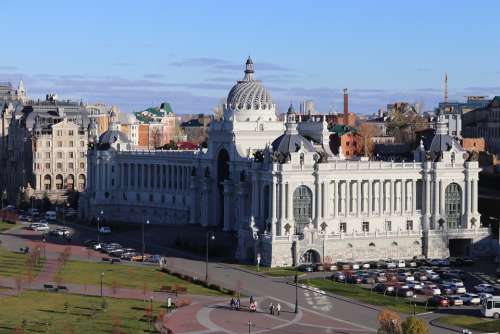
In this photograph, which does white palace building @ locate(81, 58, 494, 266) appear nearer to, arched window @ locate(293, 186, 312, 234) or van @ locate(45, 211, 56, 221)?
arched window @ locate(293, 186, 312, 234)

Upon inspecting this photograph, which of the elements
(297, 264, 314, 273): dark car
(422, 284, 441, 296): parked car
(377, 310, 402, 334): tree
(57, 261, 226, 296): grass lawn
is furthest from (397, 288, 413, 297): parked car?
(377, 310, 402, 334): tree

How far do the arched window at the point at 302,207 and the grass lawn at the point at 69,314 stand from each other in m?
32.8

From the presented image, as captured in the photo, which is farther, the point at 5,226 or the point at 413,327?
the point at 5,226

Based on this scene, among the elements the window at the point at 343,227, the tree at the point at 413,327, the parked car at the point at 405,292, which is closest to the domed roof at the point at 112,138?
the window at the point at 343,227

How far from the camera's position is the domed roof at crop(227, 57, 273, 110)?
157 m

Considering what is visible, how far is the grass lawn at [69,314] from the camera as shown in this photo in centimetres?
9275

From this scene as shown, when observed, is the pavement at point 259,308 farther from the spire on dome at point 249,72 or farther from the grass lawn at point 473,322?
the spire on dome at point 249,72

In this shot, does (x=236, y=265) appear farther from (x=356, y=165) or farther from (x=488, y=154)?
(x=488, y=154)

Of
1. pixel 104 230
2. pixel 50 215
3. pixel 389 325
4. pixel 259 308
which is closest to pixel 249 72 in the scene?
pixel 104 230

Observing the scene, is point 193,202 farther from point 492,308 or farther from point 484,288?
point 492,308

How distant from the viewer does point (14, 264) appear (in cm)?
13038

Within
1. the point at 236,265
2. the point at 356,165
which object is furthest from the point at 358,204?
the point at 236,265

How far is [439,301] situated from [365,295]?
7555mm

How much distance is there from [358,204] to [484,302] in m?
38.4
